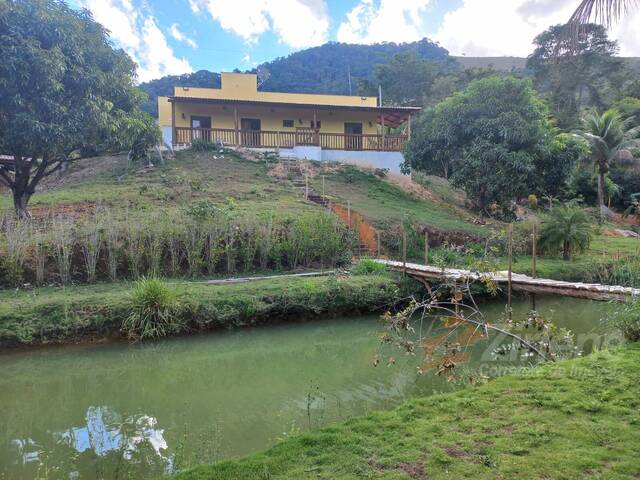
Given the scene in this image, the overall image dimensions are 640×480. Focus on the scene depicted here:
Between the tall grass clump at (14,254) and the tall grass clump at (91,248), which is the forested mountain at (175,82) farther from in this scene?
the tall grass clump at (14,254)

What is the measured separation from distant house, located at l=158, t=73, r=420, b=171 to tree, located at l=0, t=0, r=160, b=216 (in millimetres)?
9655

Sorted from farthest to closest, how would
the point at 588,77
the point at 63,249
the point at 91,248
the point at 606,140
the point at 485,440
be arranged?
the point at 588,77
the point at 606,140
the point at 91,248
the point at 63,249
the point at 485,440

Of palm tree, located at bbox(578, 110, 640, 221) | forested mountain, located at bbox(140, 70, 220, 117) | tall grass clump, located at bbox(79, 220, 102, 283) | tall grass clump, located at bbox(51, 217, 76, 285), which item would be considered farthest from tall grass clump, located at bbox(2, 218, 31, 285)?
forested mountain, located at bbox(140, 70, 220, 117)

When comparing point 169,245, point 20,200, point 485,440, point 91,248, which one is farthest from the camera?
point 20,200

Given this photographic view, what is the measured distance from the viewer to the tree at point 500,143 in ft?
54.5

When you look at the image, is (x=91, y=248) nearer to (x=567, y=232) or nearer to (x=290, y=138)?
(x=567, y=232)

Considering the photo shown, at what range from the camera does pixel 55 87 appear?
1062 cm

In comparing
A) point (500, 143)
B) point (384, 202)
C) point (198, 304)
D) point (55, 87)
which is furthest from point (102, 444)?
point (500, 143)

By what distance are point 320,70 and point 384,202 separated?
3162cm

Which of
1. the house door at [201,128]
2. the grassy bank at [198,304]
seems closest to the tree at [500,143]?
the grassy bank at [198,304]

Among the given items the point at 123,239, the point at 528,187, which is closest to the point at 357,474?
the point at 123,239

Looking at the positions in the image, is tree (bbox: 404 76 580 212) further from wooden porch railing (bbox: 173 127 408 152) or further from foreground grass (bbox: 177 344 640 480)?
foreground grass (bbox: 177 344 640 480)

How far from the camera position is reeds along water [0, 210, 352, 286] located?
34.5 ft

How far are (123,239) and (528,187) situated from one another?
13.5 meters
